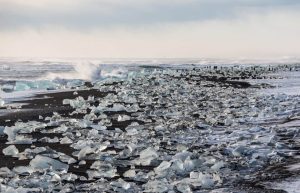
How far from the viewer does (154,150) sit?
25.6 ft

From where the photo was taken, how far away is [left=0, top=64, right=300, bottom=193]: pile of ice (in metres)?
6.35

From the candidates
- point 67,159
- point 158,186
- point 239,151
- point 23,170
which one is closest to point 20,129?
point 67,159

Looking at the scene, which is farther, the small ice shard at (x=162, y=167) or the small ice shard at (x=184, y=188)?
the small ice shard at (x=162, y=167)

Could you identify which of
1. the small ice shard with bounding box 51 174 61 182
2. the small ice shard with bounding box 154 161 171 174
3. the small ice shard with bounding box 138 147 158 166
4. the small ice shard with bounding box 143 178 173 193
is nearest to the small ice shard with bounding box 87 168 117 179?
the small ice shard with bounding box 51 174 61 182

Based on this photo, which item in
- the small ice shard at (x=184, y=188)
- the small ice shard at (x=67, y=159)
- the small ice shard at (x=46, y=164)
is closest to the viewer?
the small ice shard at (x=184, y=188)

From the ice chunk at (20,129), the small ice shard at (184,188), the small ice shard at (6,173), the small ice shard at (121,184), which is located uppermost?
the small ice shard at (184,188)

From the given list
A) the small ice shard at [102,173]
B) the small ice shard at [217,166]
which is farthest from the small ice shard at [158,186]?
the small ice shard at [217,166]

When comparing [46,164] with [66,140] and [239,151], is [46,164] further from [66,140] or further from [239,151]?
[239,151]

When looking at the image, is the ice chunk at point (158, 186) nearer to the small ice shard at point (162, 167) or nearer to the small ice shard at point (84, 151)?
the small ice shard at point (162, 167)

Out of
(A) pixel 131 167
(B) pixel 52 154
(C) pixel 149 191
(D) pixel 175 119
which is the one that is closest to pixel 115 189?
(C) pixel 149 191

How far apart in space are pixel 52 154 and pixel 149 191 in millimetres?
2742

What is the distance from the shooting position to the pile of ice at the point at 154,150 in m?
6.35

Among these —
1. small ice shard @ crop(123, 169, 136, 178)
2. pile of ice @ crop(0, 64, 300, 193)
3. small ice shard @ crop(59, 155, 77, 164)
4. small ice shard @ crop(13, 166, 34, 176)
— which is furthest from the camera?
small ice shard @ crop(59, 155, 77, 164)

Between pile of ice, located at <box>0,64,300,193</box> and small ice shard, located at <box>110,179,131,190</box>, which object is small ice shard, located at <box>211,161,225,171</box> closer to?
pile of ice, located at <box>0,64,300,193</box>
